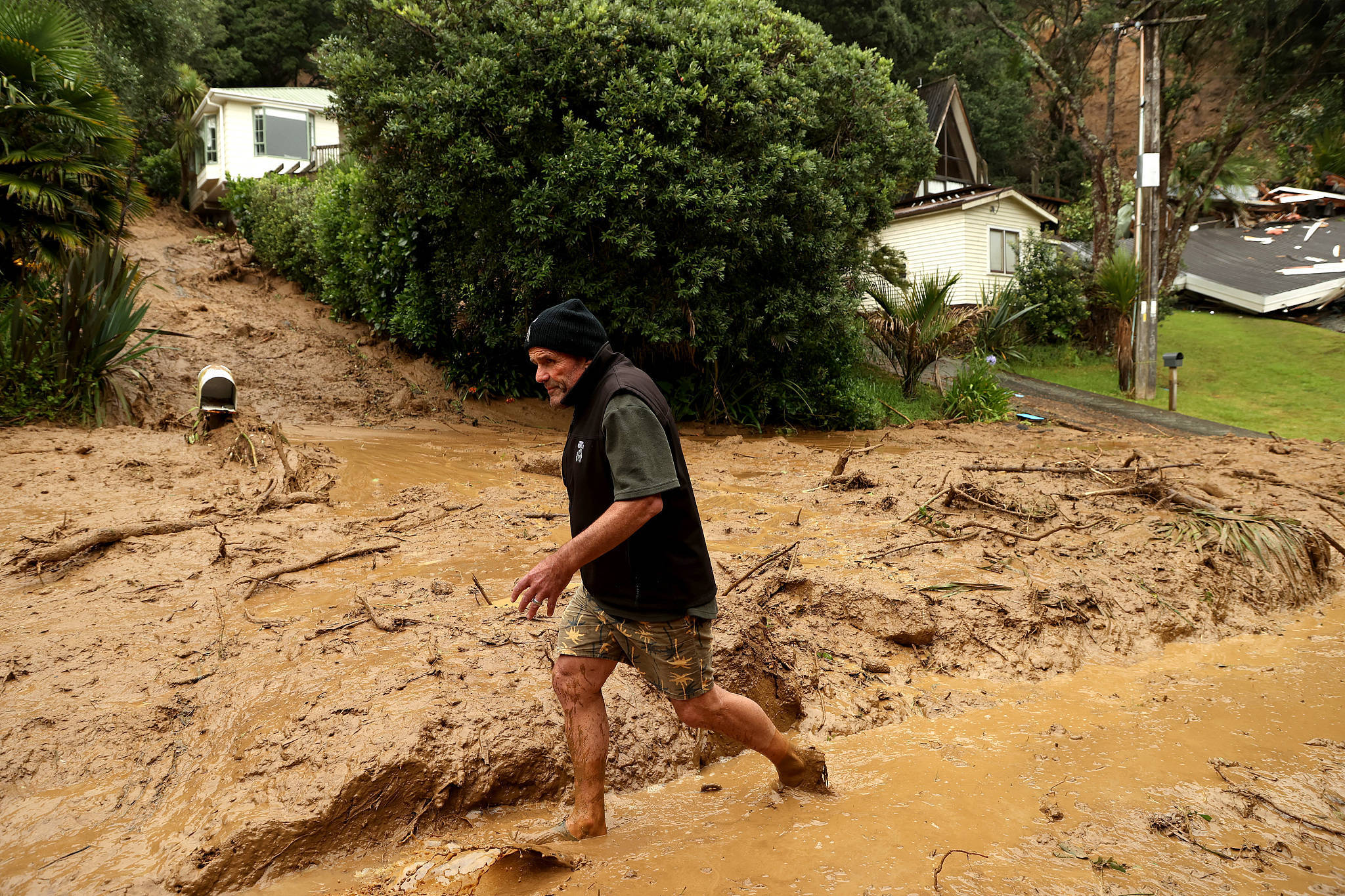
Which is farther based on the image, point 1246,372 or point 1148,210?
point 1246,372

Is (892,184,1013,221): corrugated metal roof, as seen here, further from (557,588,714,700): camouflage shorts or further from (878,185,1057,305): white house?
(557,588,714,700): camouflage shorts

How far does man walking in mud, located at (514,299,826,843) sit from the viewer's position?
8.65 feet

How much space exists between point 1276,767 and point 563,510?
4665 mm

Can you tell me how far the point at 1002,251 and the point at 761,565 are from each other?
835 inches

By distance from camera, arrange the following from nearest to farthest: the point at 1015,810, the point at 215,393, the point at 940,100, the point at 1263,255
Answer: the point at 1015,810 → the point at 215,393 → the point at 1263,255 → the point at 940,100

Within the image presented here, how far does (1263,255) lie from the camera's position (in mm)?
24828

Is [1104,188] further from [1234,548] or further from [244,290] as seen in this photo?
[244,290]

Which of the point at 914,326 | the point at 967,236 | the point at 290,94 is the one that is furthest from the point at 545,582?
the point at 290,94

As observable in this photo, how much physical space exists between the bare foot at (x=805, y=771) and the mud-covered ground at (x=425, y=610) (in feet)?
2.00

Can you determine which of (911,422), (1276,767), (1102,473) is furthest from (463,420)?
(1276,767)

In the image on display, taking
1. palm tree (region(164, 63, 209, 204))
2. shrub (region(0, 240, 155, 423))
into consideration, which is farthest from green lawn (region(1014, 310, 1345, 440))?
palm tree (region(164, 63, 209, 204))

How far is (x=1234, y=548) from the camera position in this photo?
5.91 meters

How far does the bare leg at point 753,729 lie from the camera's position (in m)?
2.95

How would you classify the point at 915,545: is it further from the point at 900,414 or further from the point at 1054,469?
the point at 900,414
